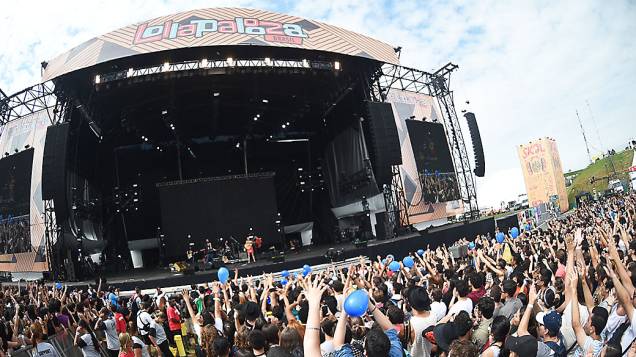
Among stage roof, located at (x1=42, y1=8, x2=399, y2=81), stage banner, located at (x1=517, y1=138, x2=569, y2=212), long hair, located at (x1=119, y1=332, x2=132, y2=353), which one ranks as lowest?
long hair, located at (x1=119, y1=332, x2=132, y2=353)

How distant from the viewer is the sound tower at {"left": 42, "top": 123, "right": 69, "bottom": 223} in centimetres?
1408

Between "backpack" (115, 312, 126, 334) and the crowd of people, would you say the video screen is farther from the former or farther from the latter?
"backpack" (115, 312, 126, 334)

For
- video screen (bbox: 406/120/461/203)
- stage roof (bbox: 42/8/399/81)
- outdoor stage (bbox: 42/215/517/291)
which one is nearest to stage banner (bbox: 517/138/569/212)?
video screen (bbox: 406/120/461/203)

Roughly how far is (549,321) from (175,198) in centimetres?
1948

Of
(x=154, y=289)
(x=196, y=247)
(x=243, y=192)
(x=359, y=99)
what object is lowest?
(x=154, y=289)

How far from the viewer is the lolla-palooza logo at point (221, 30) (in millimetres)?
14234

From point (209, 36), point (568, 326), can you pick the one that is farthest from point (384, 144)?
point (568, 326)

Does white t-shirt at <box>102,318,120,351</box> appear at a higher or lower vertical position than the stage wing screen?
lower

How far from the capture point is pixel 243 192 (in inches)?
836

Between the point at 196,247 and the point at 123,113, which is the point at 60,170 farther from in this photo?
the point at 196,247

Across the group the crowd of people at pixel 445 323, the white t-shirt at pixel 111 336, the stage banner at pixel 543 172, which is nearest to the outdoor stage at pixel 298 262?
the white t-shirt at pixel 111 336

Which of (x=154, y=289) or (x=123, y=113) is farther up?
(x=123, y=113)

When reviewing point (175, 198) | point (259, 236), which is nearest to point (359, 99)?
point (259, 236)

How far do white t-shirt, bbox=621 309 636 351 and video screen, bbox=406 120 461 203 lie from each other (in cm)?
1867
